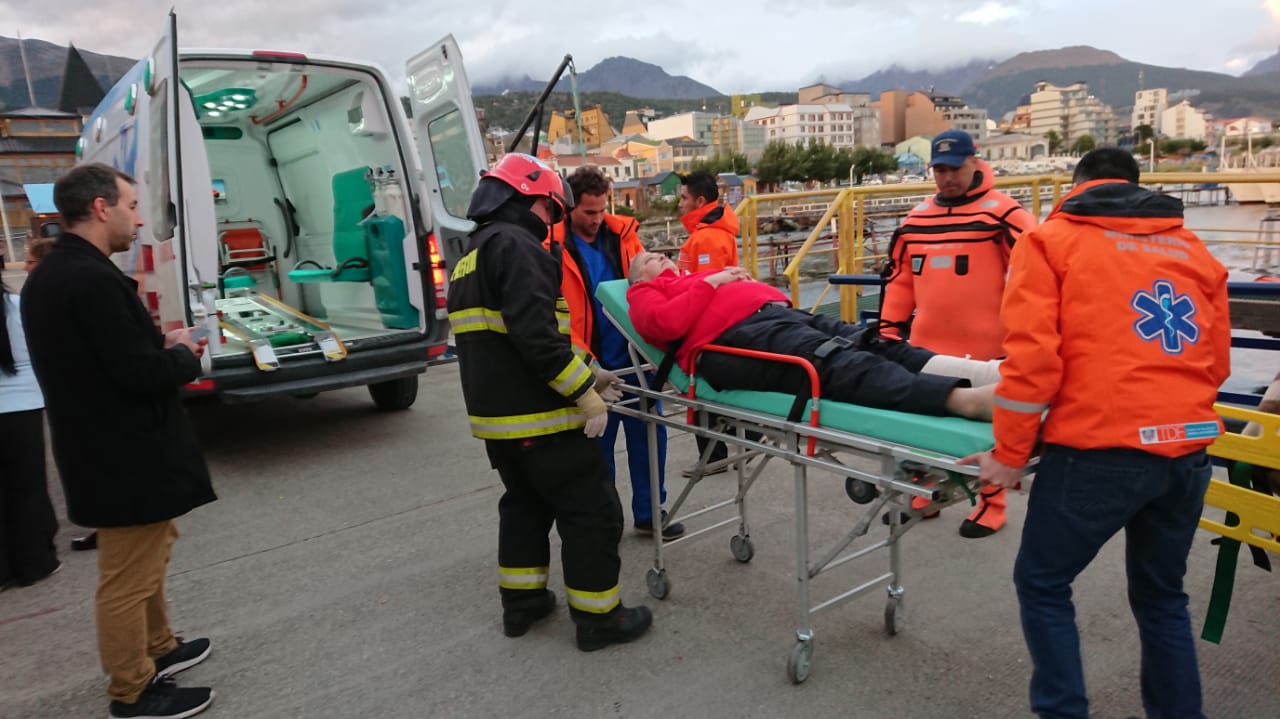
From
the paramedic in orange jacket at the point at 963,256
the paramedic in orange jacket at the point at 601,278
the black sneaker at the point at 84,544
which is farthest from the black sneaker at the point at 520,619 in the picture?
the black sneaker at the point at 84,544

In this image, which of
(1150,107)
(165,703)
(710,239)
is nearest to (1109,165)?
(710,239)

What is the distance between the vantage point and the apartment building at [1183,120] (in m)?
154

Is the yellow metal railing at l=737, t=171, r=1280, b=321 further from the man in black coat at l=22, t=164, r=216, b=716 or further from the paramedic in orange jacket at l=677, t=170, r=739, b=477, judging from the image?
the man in black coat at l=22, t=164, r=216, b=716

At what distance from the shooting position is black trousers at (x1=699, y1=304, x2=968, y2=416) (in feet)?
7.96

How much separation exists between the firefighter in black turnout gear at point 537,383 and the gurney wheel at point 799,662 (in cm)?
62

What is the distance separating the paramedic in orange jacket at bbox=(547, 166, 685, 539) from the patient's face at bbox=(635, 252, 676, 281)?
26 centimetres

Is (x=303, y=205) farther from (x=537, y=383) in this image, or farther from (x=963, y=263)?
(x=963, y=263)

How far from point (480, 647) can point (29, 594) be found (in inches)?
92.4

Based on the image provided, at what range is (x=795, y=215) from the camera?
185 feet

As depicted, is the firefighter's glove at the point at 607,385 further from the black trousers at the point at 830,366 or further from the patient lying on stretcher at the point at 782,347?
the black trousers at the point at 830,366

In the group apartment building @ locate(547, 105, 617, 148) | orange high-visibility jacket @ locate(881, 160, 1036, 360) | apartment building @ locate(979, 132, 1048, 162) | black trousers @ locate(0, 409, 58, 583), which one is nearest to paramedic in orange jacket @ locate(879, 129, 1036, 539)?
orange high-visibility jacket @ locate(881, 160, 1036, 360)

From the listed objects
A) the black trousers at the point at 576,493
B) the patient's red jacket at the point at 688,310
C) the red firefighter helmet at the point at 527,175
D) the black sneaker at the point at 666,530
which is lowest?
the black sneaker at the point at 666,530

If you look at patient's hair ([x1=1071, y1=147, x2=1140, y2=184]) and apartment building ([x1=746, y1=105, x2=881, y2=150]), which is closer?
patient's hair ([x1=1071, y1=147, x2=1140, y2=184])

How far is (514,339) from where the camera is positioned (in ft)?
8.74
